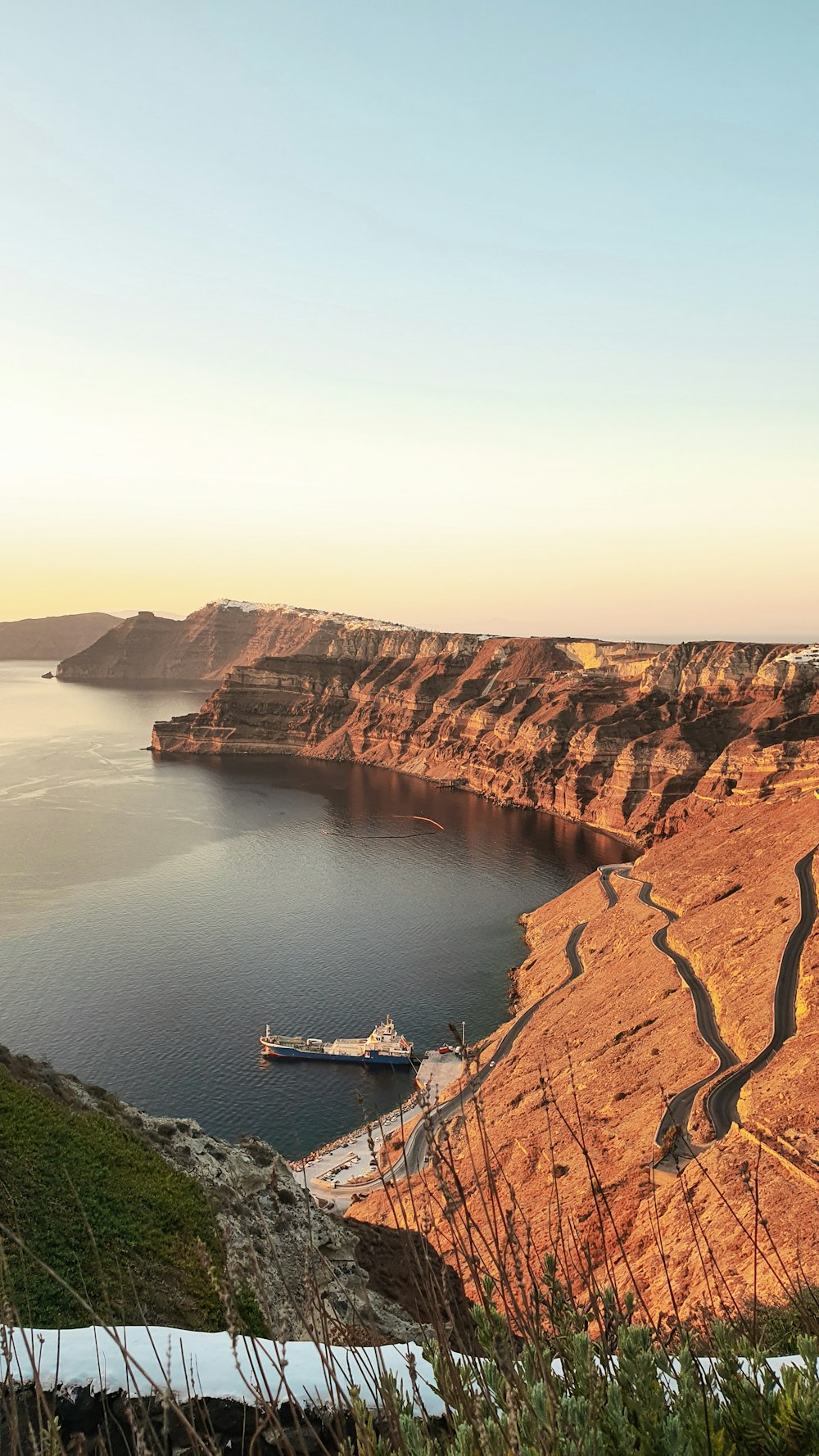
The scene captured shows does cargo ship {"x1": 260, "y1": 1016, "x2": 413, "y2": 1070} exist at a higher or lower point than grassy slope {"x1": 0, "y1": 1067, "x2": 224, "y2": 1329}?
lower

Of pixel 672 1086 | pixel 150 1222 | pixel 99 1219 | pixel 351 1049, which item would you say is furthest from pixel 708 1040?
pixel 99 1219

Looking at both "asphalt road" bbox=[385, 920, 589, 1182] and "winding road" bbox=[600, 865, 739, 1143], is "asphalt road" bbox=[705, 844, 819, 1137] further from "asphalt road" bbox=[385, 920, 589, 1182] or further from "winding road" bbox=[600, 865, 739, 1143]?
"asphalt road" bbox=[385, 920, 589, 1182]

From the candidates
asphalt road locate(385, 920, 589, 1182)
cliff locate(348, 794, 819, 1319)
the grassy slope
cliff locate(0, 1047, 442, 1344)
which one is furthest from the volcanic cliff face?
the grassy slope

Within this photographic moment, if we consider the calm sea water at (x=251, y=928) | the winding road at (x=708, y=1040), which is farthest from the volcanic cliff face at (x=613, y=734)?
the winding road at (x=708, y=1040)

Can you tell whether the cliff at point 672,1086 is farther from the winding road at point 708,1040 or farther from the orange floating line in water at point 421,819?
the orange floating line in water at point 421,819

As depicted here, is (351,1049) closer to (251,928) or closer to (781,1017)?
(251,928)

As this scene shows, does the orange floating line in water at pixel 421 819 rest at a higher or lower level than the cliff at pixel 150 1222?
lower
